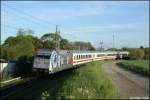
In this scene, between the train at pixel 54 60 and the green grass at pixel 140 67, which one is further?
the train at pixel 54 60

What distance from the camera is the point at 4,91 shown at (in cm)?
2780

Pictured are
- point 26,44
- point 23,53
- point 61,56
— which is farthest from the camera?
point 26,44

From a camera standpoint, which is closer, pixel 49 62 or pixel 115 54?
pixel 49 62

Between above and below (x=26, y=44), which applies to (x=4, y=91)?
below

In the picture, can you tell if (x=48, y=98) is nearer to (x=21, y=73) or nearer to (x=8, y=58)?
(x=21, y=73)

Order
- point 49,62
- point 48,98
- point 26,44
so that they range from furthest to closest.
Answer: point 26,44, point 49,62, point 48,98

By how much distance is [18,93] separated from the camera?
26.2m

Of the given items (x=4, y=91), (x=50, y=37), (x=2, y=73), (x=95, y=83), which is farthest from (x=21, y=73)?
(x=50, y=37)

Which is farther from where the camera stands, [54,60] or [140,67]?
[54,60]

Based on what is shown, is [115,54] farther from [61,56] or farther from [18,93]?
[18,93]

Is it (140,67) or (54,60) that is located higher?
(54,60)

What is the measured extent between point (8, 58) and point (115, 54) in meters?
48.4

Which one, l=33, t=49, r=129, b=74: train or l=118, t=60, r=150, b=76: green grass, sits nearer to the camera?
l=118, t=60, r=150, b=76: green grass

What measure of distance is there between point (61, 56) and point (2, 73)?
7035mm
